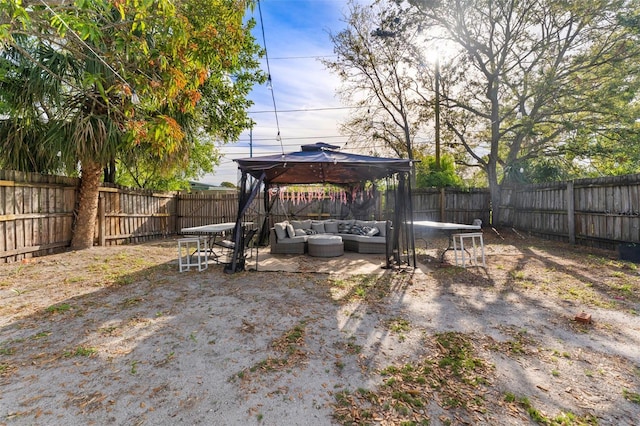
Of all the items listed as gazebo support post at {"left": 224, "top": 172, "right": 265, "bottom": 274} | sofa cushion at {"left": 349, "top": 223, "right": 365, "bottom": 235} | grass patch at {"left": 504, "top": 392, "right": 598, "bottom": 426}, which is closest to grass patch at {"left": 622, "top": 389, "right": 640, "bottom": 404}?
grass patch at {"left": 504, "top": 392, "right": 598, "bottom": 426}

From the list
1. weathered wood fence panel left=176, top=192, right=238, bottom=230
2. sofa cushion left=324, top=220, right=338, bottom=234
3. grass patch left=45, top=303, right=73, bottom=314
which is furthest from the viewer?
weathered wood fence panel left=176, top=192, right=238, bottom=230

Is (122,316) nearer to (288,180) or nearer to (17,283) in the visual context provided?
(17,283)

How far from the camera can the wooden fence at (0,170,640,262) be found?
6.08m

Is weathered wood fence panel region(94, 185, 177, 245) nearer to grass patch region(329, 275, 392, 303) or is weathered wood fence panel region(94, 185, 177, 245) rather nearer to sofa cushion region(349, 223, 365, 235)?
sofa cushion region(349, 223, 365, 235)

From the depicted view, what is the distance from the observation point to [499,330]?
3.06m

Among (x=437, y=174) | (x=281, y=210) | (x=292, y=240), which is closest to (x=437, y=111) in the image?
(x=437, y=174)

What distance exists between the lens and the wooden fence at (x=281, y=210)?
19.9ft

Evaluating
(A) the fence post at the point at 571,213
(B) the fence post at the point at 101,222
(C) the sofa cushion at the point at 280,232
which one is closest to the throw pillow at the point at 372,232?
(C) the sofa cushion at the point at 280,232

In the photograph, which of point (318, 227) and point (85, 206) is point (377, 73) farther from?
point (85, 206)

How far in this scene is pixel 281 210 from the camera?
1170cm

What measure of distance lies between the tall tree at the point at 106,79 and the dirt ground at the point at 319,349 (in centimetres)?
234

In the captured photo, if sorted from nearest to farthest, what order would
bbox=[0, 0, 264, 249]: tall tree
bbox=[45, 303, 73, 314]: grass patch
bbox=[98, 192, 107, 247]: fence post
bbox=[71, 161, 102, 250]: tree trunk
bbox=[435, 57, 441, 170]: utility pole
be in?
bbox=[0, 0, 264, 249]: tall tree, bbox=[45, 303, 73, 314]: grass patch, bbox=[71, 161, 102, 250]: tree trunk, bbox=[98, 192, 107, 247]: fence post, bbox=[435, 57, 441, 170]: utility pole

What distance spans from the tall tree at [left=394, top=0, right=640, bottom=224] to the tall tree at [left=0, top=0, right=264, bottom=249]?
7.68m

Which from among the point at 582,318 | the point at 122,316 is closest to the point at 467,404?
the point at 582,318
